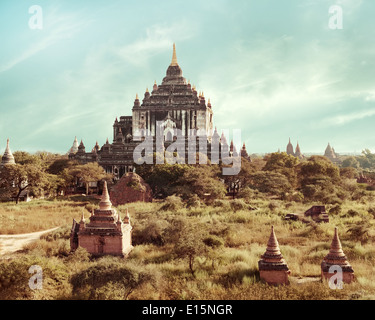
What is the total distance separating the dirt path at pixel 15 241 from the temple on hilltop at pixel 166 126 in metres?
27.3

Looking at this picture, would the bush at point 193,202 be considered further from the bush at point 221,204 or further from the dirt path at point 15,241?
the dirt path at point 15,241

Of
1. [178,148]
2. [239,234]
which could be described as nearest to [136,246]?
[239,234]

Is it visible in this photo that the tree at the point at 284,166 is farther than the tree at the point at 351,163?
No

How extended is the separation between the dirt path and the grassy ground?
0.80 meters

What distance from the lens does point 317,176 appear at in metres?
40.5

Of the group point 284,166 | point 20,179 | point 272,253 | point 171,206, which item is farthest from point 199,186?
point 272,253

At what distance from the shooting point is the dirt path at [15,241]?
18969 mm

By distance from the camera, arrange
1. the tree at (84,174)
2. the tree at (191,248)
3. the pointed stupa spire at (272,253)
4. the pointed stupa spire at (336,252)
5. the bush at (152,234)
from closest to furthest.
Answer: the pointed stupa spire at (336,252) < the pointed stupa spire at (272,253) < the tree at (191,248) < the bush at (152,234) < the tree at (84,174)

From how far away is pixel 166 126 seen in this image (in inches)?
2231

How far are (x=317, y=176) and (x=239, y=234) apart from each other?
23039mm

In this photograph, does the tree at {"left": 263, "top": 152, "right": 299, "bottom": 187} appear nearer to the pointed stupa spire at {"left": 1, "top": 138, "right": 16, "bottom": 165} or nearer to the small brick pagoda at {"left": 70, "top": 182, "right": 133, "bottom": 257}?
the small brick pagoda at {"left": 70, "top": 182, "right": 133, "bottom": 257}

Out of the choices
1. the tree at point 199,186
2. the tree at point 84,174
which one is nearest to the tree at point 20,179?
the tree at point 84,174

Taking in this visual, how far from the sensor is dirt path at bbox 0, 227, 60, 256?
62.2 ft
